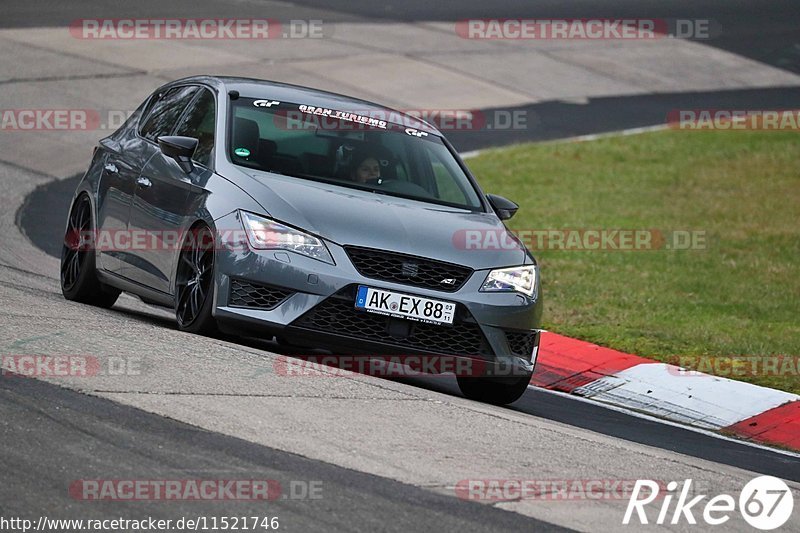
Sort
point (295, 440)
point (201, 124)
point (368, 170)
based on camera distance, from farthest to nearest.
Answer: point (201, 124)
point (368, 170)
point (295, 440)

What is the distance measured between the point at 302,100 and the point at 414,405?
9.60ft

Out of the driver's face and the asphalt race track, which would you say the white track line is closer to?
the asphalt race track

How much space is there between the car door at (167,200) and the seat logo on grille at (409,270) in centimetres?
137

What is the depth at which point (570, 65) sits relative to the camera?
1099 inches

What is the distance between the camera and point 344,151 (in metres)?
9.05

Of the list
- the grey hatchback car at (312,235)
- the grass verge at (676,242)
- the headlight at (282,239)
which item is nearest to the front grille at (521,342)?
the grey hatchback car at (312,235)

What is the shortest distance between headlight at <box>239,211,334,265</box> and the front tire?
0.99 feet

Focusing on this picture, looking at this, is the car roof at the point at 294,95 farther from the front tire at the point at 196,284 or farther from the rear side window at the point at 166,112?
the front tire at the point at 196,284

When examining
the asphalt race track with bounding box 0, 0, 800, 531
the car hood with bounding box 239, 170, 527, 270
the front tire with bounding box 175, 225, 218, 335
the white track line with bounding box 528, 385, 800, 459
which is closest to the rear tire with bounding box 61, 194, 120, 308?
the asphalt race track with bounding box 0, 0, 800, 531

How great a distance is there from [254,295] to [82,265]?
2437 mm

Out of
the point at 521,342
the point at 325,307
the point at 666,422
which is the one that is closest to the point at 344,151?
the point at 325,307

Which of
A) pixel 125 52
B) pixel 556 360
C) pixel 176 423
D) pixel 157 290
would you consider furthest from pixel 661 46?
pixel 176 423

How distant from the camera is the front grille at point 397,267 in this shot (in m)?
7.92

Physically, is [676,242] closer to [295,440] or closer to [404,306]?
[404,306]
